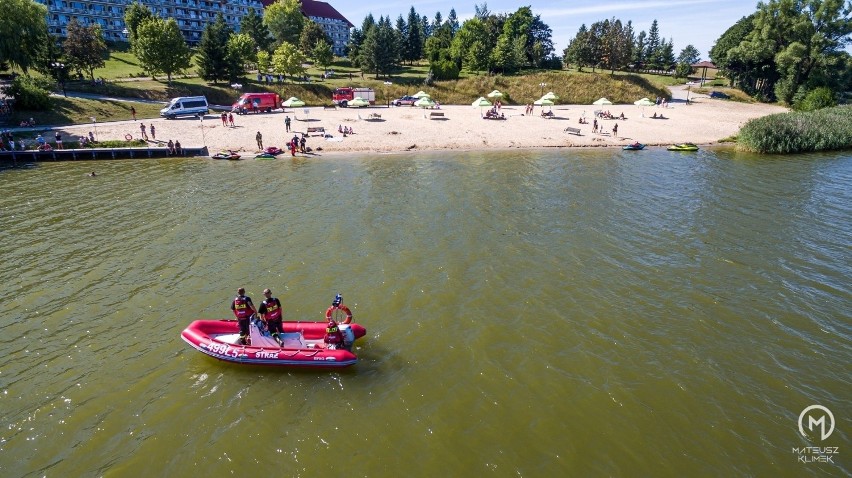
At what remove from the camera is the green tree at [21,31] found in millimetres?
49188

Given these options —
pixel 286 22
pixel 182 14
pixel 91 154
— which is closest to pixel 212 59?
pixel 91 154

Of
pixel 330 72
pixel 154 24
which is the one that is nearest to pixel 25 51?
pixel 154 24

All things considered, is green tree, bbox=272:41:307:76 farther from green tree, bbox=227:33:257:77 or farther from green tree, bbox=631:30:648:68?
green tree, bbox=631:30:648:68

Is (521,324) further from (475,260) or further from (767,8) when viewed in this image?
(767,8)

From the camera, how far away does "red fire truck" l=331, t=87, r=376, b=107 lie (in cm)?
6956

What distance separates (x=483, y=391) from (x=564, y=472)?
322cm

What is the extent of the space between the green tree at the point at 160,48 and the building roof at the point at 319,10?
69001 mm

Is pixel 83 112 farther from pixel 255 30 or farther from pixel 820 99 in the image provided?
pixel 820 99

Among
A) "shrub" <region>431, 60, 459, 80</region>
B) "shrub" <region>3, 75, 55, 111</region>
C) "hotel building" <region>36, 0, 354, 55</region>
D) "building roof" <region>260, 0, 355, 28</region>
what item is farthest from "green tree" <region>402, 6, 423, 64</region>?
"shrub" <region>3, 75, 55, 111</region>

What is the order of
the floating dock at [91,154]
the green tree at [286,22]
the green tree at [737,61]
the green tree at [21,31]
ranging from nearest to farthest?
the floating dock at [91,154] < the green tree at [21,31] < the green tree at [737,61] < the green tree at [286,22]

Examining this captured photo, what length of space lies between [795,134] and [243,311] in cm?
5666

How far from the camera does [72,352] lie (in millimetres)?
15211

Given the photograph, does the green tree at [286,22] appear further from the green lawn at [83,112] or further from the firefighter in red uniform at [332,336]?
the firefighter in red uniform at [332,336]

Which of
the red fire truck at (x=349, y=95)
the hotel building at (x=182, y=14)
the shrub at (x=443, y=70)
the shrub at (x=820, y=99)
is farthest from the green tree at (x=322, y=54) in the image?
the shrub at (x=820, y=99)
